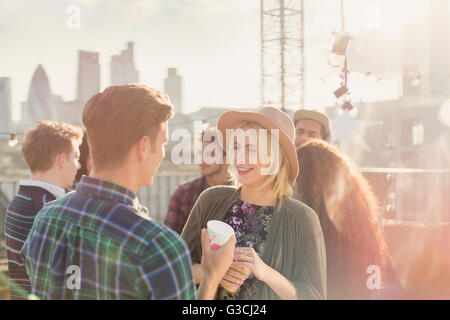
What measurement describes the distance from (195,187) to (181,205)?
0.21 metres

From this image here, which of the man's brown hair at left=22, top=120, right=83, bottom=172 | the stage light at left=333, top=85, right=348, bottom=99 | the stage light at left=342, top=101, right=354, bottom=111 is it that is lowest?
the man's brown hair at left=22, top=120, right=83, bottom=172

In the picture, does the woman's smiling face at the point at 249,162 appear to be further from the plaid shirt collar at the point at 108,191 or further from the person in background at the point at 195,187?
the person in background at the point at 195,187

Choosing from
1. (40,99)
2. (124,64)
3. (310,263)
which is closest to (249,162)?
(310,263)

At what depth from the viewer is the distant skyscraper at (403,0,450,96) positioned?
22812mm

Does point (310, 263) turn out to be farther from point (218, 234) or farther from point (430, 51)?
point (430, 51)

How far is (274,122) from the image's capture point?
212 centimetres

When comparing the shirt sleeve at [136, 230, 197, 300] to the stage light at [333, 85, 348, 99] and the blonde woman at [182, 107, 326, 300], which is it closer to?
the blonde woman at [182, 107, 326, 300]

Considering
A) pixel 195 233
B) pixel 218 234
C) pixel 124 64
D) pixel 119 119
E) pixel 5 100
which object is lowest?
pixel 195 233

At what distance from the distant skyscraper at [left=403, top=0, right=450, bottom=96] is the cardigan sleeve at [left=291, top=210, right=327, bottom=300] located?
22.5m

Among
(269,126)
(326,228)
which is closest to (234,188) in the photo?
(269,126)

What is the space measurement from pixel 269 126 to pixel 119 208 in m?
1.05

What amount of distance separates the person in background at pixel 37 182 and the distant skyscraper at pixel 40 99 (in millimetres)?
33737

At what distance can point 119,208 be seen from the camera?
Result: 4.22 ft

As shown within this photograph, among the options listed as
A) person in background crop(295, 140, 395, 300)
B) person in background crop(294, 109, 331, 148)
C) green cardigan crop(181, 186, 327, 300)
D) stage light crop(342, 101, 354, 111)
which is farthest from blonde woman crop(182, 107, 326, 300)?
stage light crop(342, 101, 354, 111)
